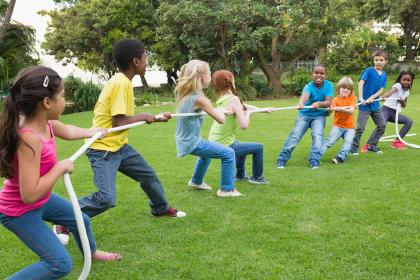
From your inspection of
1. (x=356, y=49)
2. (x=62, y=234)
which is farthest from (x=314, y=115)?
(x=356, y=49)

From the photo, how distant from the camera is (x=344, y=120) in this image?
7.69 metres

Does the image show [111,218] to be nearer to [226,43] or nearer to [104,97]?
[104,97]

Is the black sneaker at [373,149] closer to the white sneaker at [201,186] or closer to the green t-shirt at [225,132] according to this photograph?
→ the green t-shirt at [225,132]

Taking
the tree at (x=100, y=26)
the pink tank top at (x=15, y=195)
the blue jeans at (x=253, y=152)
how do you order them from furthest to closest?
the tree at (x=100, y=26)
the blue jeans at (x=253, y=152)
the pink tank top at (x=15, y=195)

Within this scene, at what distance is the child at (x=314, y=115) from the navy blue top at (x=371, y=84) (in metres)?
1.39

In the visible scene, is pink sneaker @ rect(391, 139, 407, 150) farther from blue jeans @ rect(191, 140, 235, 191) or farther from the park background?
blue jeans @ rect(191, 140, 235, 191)

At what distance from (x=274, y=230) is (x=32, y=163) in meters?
2.45

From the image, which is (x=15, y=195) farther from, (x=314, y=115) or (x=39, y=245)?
(x=314, y=115)

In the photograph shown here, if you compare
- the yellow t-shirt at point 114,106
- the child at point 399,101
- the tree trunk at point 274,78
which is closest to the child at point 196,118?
the yellow t-shirt at point 114,106

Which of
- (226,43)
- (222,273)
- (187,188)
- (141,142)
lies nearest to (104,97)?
(222,273)

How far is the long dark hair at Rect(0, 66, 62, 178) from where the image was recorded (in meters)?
2.57

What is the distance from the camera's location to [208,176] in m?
6.87

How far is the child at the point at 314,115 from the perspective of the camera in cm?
705

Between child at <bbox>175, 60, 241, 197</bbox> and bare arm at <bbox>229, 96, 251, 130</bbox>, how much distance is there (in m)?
0.33
